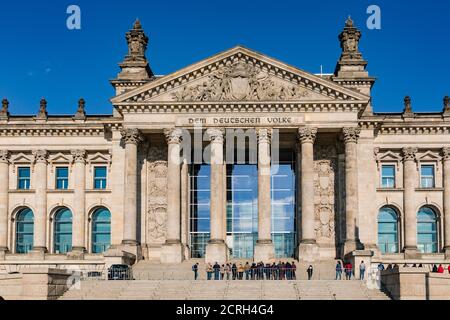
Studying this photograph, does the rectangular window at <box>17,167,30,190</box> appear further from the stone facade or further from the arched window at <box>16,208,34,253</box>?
the arched window at <box>16,208,34,253</box>

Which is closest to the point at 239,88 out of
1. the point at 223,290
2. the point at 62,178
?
the point at 62,178

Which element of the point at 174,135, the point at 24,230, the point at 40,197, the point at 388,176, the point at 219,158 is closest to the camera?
the point at 219,158

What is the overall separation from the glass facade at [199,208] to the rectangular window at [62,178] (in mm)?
11856

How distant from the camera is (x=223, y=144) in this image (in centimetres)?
6506

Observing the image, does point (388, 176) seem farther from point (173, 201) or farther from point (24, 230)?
point (24, 230)

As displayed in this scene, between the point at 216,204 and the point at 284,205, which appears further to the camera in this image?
the point at 284,205

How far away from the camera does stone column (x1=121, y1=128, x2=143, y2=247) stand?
63562 millimetres

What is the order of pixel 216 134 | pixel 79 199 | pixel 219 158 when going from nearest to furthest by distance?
pixel 219 158
pixel 216 134
pixel 79 199

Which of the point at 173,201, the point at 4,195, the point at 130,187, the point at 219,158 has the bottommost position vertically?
Result: the point at 173,201

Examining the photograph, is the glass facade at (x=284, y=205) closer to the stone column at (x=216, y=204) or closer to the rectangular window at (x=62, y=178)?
the stone column at (x=216, y=204)

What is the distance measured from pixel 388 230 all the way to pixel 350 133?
1142 centimetres

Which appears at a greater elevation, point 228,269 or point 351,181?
point 351,181

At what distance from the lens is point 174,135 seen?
6400 cm
